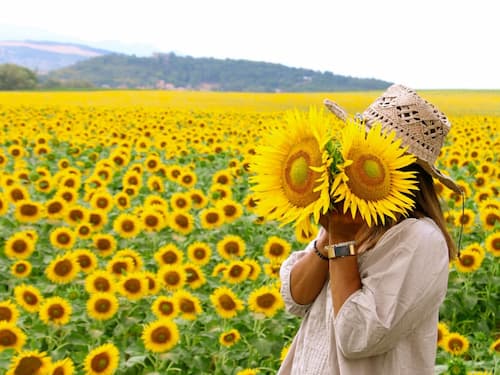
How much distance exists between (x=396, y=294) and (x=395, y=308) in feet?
0.13

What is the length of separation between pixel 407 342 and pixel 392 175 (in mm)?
543

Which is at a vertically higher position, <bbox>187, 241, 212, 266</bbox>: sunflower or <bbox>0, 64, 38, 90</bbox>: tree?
<bbox>0, 64, 38, 90</bbox>: tree

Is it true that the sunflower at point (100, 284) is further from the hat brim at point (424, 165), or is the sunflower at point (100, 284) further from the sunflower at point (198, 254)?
the hat brim at point (424, 165)

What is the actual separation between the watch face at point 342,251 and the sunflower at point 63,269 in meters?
3.30

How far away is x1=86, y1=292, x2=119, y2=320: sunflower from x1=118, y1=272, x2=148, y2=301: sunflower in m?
Result: 0.10

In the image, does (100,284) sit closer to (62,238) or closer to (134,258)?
(134,258)

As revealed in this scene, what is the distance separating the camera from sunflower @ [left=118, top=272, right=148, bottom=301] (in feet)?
14.2

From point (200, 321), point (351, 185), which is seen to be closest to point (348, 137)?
point (351, 185)

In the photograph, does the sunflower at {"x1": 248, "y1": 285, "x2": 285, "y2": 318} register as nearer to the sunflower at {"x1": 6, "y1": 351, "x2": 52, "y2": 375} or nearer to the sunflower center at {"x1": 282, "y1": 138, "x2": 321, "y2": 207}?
the sunflower at {"x1": 6, "y1": 351, "x2": 52, "y2": 375}

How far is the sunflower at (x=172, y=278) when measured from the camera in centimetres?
448

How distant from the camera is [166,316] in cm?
409

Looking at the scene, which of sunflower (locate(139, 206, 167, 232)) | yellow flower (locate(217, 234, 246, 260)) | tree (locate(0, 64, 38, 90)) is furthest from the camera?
tree (locate(0, 64, 38, 90))

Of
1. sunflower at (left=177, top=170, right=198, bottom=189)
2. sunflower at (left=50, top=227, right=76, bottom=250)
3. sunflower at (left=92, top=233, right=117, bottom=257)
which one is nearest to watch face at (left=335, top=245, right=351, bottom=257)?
sunflower at (left=92, top=233, right=117, bottom=257)

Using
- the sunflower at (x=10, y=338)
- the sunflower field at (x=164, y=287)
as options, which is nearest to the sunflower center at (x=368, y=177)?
the sunflower field at (x=164, y=287)
